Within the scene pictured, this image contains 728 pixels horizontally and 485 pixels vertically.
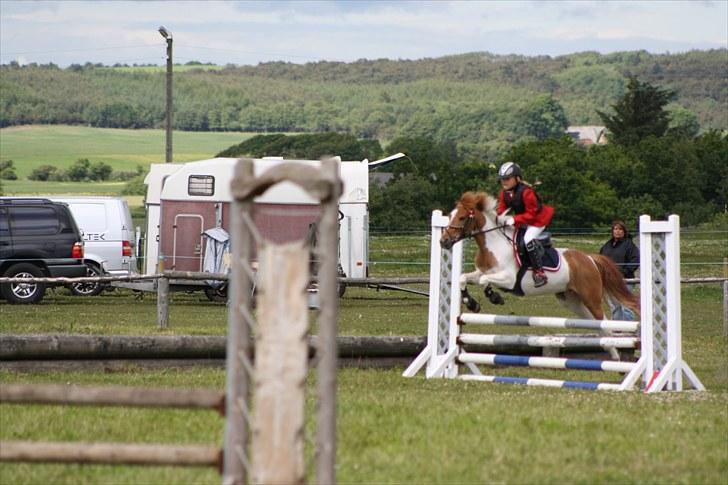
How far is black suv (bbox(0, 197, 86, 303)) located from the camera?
24.8 m

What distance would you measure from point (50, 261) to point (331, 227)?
68.3 feet

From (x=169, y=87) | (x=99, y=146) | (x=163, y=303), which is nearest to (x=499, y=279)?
(x=163, y=303)

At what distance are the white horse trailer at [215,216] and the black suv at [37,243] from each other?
5.67 ft

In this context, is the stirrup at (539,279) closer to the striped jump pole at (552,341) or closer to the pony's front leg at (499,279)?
the pony's front leg at (499,279)

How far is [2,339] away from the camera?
1153 centimetres

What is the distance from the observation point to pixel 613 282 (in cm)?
1434

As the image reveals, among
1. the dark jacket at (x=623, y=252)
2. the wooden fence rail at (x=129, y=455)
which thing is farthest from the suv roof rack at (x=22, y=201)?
the wooden fence rail at (x=129, y=455)

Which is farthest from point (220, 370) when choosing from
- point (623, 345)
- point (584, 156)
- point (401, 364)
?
point (584, 156)

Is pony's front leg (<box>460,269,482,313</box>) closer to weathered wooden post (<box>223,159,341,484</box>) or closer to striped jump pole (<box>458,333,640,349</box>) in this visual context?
striped jump pole (<box>458,333,640,349</box>)

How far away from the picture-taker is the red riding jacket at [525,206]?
44.6ft

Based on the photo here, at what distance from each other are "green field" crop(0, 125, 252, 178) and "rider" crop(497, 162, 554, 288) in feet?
345

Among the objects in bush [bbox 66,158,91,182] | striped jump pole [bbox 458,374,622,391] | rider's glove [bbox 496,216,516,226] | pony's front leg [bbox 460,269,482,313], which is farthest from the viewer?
bush [bbox 66,158,91,182]

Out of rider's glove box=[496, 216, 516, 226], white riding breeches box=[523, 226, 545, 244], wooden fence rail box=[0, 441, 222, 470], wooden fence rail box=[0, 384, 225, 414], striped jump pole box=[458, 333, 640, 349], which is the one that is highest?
rider's glove box=[496, 216, 516, 226]

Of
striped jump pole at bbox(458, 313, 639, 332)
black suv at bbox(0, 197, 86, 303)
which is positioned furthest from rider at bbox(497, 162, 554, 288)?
black suv at bbox(0, 197, 86, 303)
